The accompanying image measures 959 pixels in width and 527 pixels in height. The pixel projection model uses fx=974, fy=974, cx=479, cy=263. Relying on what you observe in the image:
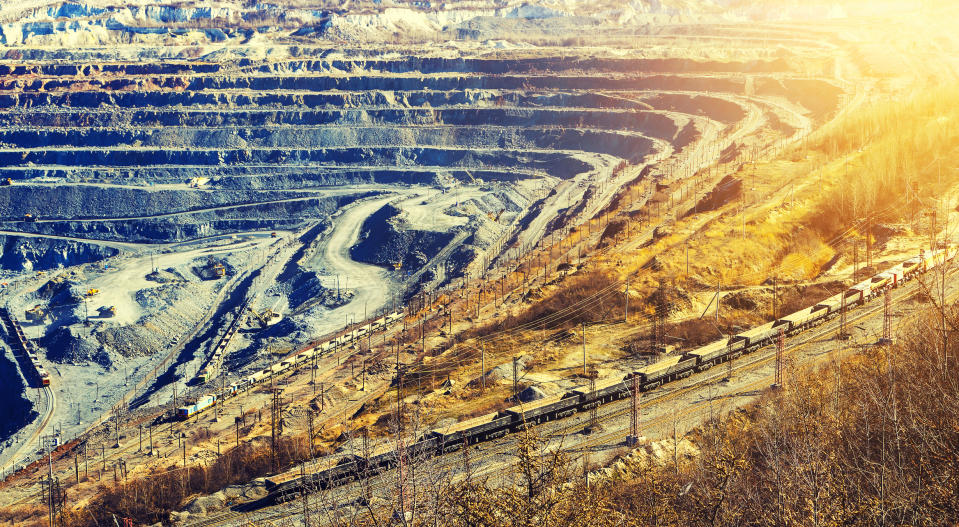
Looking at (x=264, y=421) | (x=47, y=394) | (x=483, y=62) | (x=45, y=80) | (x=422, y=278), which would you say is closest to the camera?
(x=264, y=421)

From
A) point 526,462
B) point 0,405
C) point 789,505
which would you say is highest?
point 526,462

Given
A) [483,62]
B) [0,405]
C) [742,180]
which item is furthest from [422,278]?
[483,62]

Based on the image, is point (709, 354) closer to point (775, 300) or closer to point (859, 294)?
point (859, 294)

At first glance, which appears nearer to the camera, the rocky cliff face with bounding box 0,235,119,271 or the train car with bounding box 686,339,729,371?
the train car with bounding box 686,339,729,371

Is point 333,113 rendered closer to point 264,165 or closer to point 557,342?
point 264,165

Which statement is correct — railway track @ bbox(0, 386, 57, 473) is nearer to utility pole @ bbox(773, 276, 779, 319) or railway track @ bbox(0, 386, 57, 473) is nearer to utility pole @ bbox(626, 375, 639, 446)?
utility pole @ bbox(626, 375, 639, 446)

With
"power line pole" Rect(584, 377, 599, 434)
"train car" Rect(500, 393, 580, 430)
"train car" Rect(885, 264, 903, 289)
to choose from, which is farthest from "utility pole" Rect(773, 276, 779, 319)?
"train car" Rect(500, 393, 580, 430)

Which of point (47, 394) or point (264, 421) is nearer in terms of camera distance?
point (264, 421)
